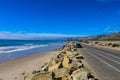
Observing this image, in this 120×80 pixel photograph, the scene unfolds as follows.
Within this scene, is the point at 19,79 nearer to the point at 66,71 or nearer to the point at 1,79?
the point at 1,79

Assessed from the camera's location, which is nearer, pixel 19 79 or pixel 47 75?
pixel 47 75

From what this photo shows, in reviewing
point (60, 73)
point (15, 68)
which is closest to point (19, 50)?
point (15, 68)

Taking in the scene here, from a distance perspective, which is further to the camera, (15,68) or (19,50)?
(19,50)

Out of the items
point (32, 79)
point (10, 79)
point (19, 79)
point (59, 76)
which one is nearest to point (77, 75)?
point (59, 76)

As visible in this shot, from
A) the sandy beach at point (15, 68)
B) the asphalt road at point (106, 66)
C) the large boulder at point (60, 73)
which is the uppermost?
the large boulder at point (60, 73)

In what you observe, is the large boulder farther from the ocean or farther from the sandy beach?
the ocean

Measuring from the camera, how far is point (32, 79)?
33.7ft

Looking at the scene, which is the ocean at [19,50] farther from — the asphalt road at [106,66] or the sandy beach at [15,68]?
the asphalt road at [106,66]

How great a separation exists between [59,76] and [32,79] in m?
1.71

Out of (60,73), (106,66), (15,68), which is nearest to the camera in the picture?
(60,73)

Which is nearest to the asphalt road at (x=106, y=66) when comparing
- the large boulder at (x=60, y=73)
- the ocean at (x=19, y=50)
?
the large boulder at (x=60, y=73)

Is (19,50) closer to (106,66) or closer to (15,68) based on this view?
(15,68)

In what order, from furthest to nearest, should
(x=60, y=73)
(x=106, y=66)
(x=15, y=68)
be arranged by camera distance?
(x=15, y=68) < (x=106, y=66) < (x=60, y=73)

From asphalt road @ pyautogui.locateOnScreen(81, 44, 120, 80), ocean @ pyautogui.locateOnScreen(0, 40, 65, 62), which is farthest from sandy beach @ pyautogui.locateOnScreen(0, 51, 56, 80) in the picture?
asphalt road @ pyautogui.locateOnScreen(81, 44, 120, 80)
